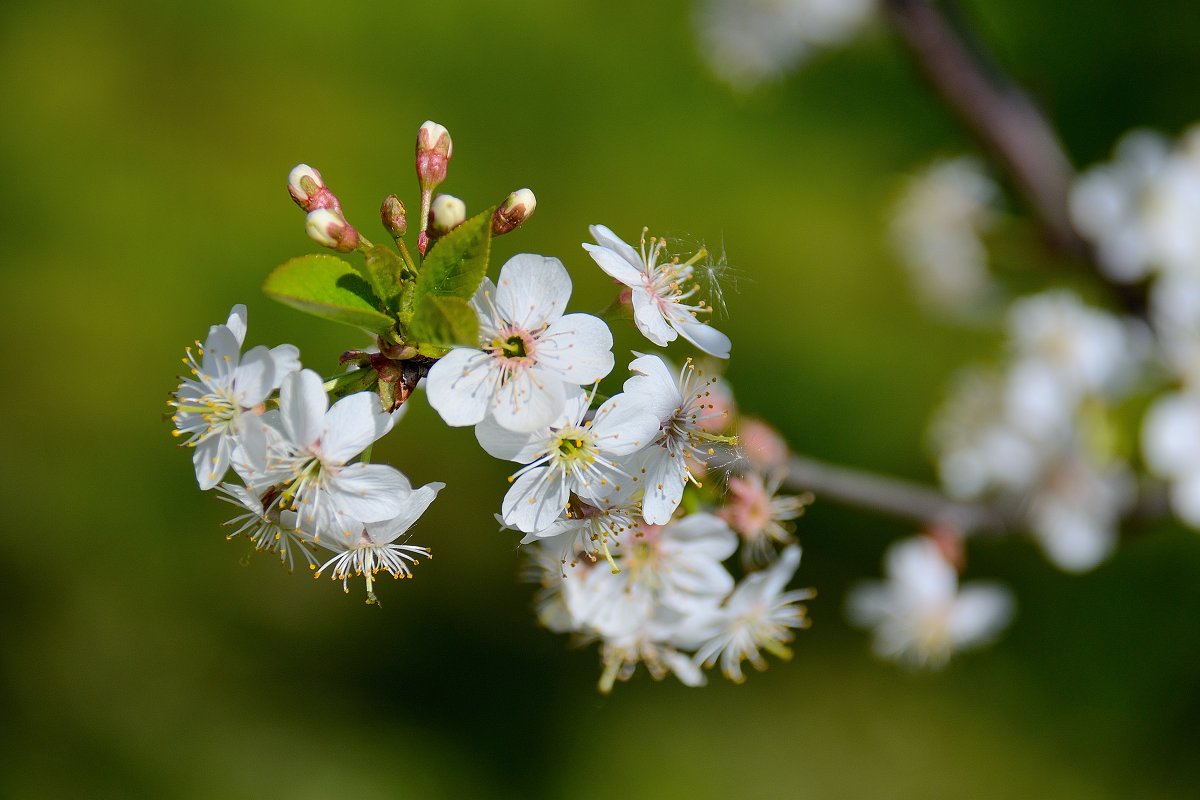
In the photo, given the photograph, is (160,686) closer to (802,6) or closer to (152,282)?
(152,282)

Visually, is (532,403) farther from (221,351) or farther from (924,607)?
(924,607)

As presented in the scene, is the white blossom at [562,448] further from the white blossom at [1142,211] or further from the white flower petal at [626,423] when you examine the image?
the white blossom at [1142,211]

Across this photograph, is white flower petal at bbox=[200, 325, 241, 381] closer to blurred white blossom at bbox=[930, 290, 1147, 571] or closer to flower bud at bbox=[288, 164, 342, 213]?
flower bud at bbox=[288, 164, 342, 213]

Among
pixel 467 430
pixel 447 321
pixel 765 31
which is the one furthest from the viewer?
pixel 467 430

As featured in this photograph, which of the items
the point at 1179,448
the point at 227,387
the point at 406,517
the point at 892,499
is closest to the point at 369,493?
the point at 406,517

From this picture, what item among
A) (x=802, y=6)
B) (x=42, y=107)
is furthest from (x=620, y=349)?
(x=42, y=107)

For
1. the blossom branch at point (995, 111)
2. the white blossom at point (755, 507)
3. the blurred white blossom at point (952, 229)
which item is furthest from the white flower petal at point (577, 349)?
the blurred white blossom at point (952, 229)

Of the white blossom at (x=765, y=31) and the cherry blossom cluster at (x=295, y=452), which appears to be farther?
the white blossom at (x=765, y=31)

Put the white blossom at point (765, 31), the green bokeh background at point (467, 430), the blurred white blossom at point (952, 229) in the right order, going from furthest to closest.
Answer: the green bokeh background at point (467, 430) → the blurred white blossom at point (952, 229) → the white blossom at point (765, 31)
